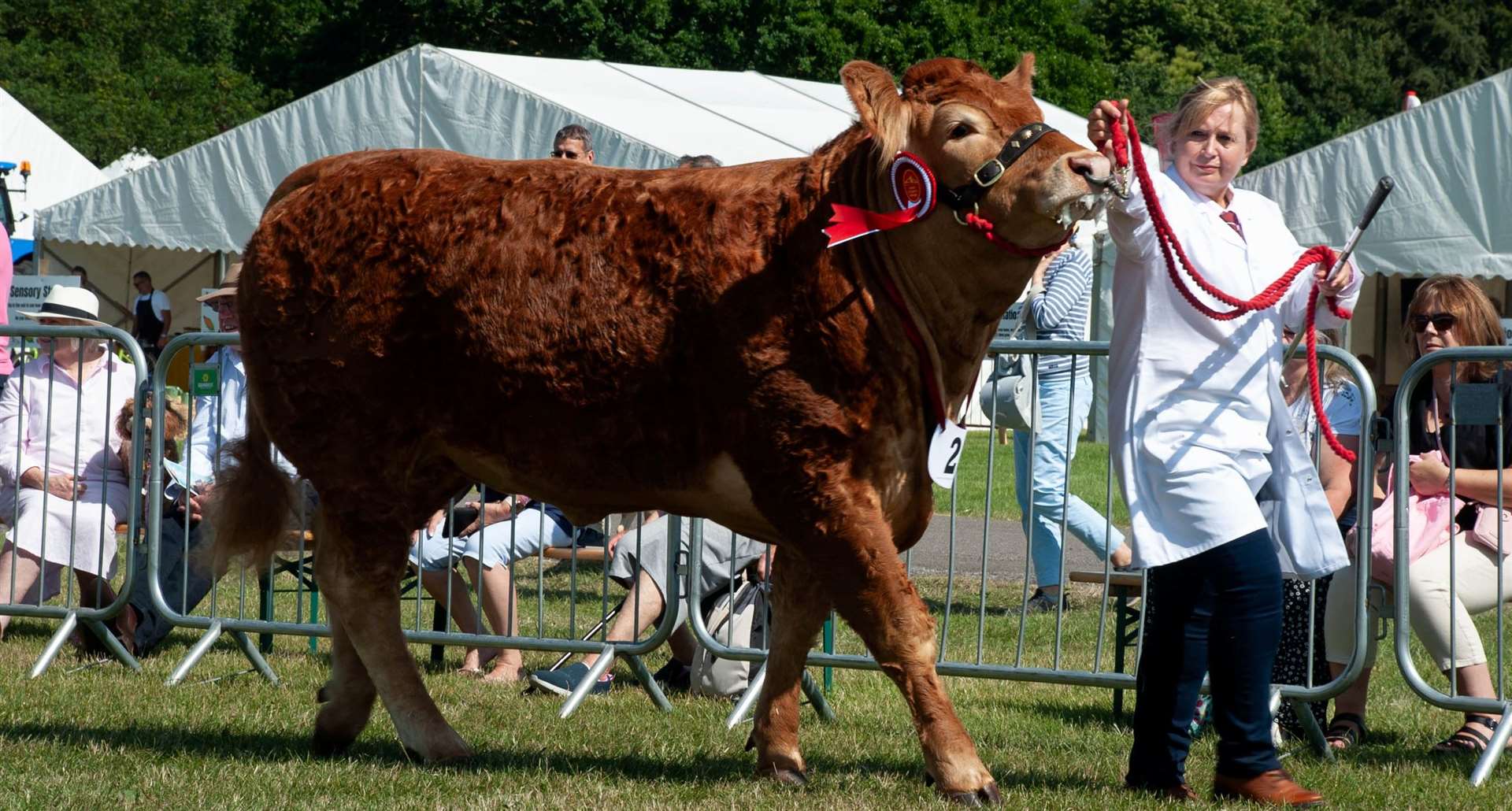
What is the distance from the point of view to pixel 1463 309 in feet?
19.2

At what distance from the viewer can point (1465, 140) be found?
14992mm

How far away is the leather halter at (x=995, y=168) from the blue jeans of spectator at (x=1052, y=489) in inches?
135

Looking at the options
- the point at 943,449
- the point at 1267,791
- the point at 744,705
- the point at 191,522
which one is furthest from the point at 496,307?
A: the point at 191,522

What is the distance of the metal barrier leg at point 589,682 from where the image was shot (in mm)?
5859

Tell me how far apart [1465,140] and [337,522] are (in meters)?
13.3

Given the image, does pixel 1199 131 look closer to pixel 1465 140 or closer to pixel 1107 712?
pixel 1107 712

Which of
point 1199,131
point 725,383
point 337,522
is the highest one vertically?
point 1199,131

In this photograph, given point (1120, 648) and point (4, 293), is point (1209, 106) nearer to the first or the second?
point (1120, 648)

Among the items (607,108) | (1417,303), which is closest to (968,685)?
(1417,303)

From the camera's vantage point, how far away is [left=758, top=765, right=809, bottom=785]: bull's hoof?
4527 mm

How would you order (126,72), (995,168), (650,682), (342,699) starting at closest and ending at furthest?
1. (995,168)
2. (342,699)
3. (650,682)
4. (126,72)

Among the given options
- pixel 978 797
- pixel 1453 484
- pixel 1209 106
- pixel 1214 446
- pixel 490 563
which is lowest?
pixel 978 797

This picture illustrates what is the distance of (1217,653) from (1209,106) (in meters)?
1.40

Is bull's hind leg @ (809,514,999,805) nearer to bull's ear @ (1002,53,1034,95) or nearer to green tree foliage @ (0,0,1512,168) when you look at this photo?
bull's ear @ (1002,53,1034,95)
